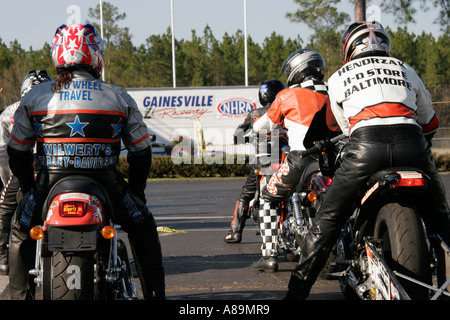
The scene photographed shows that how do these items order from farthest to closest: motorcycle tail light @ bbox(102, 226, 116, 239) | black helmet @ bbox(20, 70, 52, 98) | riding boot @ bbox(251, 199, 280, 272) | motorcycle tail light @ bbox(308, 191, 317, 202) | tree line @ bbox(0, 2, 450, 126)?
tree line @ bbox(0, 2, 450, 126) < riding boot @ bbox(251, 199, 280, 272) < black helmet @ bbox(20, 70, 52, 98) < motorcycle tail light @ bbox(308, 191, 317, 202) < motorcycle tail light @ bbox(102, 226, 116, 239)

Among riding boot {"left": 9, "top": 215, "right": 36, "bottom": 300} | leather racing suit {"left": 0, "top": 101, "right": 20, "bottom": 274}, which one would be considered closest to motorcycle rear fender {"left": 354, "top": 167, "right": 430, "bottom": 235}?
riding boot {"left": 9, "top": 215, "right": 36, "bottom": 300}

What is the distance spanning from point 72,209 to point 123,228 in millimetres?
713

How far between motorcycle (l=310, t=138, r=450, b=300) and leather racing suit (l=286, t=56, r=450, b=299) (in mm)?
86

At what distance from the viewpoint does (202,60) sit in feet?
205

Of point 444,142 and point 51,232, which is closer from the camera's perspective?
point 51,232

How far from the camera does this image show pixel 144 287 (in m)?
4.29

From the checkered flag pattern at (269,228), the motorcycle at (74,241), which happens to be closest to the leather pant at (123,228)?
the motorcycle at (74,241)

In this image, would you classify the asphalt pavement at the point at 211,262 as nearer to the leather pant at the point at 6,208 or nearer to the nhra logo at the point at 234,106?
the leather pant at the point at 6,208

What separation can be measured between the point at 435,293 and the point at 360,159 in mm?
866

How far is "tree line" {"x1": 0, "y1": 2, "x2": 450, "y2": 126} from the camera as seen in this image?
54.0 meters

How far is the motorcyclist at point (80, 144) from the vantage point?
12.3 ft

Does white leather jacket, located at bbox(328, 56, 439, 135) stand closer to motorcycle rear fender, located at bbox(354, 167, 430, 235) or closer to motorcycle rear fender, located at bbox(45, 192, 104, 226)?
motorcycle rear fender, located at bbox(354, 167, 430, 235)
